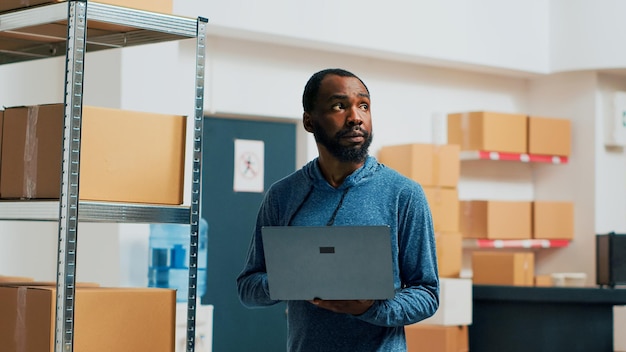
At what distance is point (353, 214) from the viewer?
96.7 inches

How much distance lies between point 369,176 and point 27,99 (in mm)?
3205

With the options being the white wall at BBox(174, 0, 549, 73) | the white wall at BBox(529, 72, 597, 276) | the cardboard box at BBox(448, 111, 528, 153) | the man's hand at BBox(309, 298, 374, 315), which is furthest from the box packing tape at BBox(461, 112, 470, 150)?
the man's hand at BBox(309, 298, 374, 315)

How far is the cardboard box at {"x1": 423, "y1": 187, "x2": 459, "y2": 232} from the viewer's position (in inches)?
255

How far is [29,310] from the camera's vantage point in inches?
111

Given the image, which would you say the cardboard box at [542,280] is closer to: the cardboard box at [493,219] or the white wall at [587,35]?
the cardboard box at [493,219]

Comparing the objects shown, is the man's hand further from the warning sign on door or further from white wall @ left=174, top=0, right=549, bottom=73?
the warning sign on door

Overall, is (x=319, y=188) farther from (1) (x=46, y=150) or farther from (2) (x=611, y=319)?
(2) (x=611, y=319)

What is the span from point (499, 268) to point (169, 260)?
2.45 metres

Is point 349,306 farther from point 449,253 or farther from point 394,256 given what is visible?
point 449,253

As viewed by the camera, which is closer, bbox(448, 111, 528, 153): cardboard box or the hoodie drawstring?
the hoodie drawstring

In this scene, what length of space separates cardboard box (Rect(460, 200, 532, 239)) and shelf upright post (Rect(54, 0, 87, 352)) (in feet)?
15.5

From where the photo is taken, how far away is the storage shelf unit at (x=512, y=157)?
6961mm

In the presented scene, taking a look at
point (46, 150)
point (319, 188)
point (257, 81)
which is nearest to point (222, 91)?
point (257, 81)

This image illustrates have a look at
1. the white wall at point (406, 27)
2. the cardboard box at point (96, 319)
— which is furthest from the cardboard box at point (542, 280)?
the cardboard box at point (96, 319)
